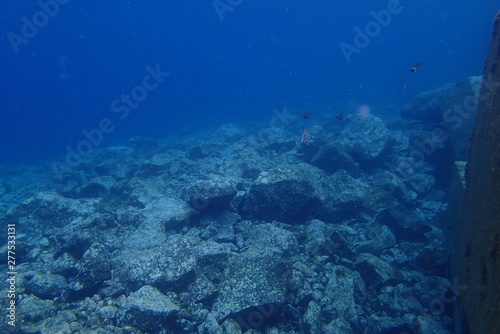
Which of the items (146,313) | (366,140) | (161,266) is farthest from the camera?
(366,140)

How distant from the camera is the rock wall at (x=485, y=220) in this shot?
8.09 feet

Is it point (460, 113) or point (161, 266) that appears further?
point (460, 113)

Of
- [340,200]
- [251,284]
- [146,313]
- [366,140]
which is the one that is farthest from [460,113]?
[146,313]

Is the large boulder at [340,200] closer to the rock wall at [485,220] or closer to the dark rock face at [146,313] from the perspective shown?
the rock wall at [485,220]

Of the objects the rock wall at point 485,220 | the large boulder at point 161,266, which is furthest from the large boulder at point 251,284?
the rock wall at point 485,220

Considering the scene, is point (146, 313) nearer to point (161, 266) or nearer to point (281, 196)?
point (161, 266)

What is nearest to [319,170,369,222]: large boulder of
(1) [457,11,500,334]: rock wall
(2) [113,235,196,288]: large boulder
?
(1) [457,11,500,334]: rock wall

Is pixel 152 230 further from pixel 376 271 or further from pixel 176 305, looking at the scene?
pixel 376 271

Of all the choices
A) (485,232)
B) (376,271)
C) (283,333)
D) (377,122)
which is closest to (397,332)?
(376,271)

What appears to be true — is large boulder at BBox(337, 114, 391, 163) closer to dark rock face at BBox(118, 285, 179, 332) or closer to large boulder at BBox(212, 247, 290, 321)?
large boulder at BBox(212, 247, 290, 321)

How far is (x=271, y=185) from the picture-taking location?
7.11 m

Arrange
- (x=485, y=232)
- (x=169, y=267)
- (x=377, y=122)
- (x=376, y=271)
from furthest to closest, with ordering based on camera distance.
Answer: (x=377, y=122), (x=376, y=271), (x=169, y=267), (x=485, y=232)

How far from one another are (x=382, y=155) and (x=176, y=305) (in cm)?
983

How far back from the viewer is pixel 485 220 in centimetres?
280
